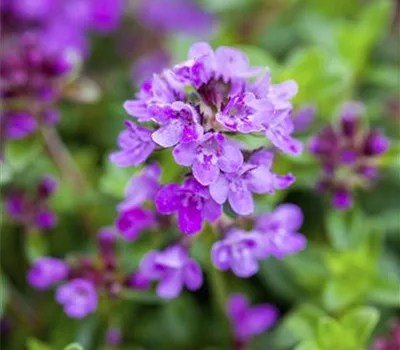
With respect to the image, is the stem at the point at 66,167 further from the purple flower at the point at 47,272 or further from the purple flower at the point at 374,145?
the purple flower at the point at 374,145

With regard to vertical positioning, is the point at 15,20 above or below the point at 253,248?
above

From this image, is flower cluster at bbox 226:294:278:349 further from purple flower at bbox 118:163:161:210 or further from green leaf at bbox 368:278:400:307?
purple flower at bbox 118:163:161:210

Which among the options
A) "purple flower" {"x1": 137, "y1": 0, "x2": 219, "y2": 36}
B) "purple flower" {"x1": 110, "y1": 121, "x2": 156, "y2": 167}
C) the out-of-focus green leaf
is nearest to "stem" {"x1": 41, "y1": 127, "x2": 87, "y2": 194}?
the out-of-focus green leaf

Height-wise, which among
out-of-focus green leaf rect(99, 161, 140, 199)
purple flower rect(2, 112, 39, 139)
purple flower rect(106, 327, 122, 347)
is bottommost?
purple flower rect(106, 327, 122, 347)

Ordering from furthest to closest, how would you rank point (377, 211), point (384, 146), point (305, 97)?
point (377, 211)
point (305, 97)
point (384, 146)

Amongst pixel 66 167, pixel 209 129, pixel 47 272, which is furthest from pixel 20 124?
pixel 209 129

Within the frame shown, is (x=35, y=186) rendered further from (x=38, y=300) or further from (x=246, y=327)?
(x=246, y=327)

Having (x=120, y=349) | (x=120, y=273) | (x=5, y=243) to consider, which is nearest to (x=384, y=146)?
(x=120, y=273)
